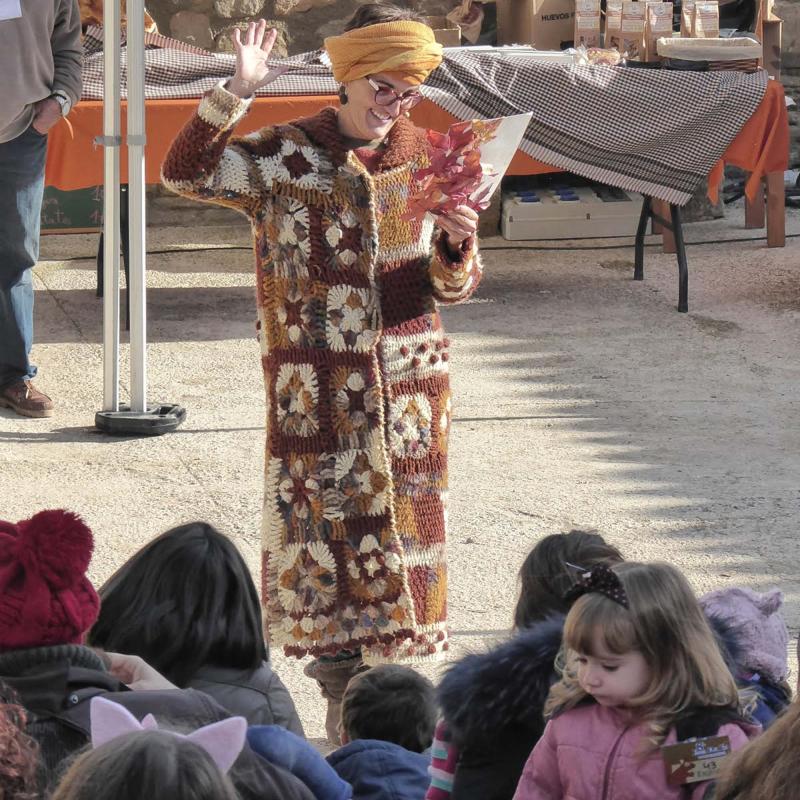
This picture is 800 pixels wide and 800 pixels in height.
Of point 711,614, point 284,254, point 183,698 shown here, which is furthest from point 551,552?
point 284,254

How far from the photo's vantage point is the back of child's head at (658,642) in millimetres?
2361

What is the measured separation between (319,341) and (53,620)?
1163 mm

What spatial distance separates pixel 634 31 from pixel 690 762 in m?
6.85

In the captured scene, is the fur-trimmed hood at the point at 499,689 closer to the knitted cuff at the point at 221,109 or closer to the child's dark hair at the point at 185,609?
the child's dark hair at the point at 185,609

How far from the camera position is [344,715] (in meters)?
3.04

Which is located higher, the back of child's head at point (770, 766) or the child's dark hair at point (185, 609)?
the back of child's head at point (770, 766)

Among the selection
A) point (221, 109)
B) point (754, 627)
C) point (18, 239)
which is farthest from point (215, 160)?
point (18, 239)

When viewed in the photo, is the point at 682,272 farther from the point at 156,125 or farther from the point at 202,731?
the point at 202,731

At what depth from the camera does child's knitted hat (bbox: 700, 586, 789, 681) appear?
105 inches

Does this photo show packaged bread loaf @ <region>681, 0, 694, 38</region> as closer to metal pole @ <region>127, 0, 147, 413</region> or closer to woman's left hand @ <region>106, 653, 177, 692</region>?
metal pole @ <region>127, 0, 147, 413</region>

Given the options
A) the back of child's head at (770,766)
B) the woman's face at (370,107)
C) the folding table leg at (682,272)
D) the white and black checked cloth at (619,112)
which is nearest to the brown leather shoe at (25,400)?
the white and black checked cloth at (619,112)

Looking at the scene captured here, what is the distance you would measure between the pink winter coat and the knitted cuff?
1546mm

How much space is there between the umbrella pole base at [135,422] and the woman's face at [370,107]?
2705mm

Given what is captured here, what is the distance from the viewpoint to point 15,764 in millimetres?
2041
